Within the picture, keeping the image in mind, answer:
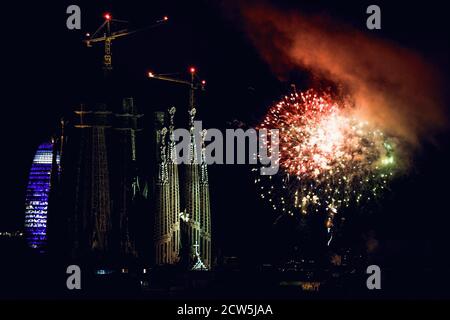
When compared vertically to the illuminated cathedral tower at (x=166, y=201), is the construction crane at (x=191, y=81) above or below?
above

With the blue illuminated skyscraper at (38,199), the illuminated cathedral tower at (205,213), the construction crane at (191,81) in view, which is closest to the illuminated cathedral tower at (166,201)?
the illuminated cathedral tower at (205,213)

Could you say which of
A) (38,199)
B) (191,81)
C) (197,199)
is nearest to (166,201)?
(197,199)

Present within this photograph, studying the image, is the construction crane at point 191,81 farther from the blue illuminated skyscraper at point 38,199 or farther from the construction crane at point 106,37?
the blue illuminated skyscraper at point 38,199

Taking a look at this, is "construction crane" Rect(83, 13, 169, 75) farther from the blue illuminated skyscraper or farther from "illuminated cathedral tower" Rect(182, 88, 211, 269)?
the blue illuminated skyscraper

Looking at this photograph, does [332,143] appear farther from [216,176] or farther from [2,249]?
[2,249]
